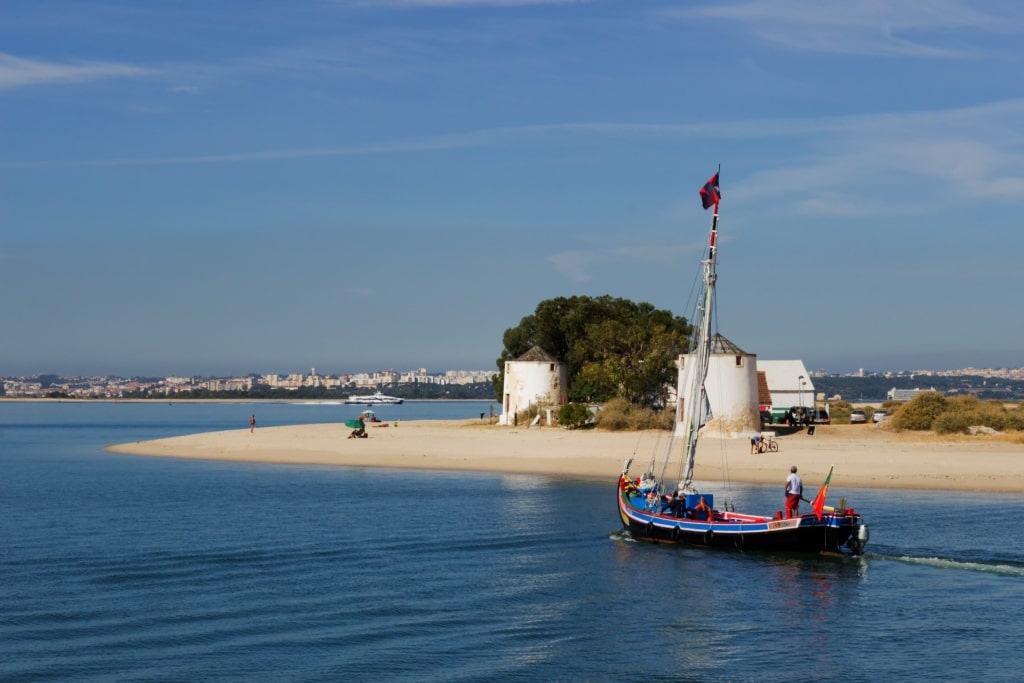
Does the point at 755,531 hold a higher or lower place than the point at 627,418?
lower

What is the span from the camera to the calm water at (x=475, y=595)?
19.8 metres

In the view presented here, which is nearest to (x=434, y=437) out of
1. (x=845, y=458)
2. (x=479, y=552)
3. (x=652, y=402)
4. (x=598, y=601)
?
(x=652, y=402)

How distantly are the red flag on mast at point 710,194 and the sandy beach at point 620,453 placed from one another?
510 inches

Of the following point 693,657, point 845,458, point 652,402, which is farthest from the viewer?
point 652,402

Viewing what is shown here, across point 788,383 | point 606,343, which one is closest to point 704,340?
point 606,343

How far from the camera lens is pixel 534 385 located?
7506 centimetres

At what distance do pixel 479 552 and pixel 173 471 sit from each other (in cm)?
2601

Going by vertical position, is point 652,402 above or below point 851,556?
above

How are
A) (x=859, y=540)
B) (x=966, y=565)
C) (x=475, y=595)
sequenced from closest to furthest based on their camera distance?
(x=475, y=595) < (x=966, y=565) < (x=859, y=540)

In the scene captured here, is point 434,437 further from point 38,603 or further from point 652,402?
point 38,603

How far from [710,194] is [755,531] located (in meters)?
10.6

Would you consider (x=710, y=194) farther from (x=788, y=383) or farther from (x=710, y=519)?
(x=788, y=383)

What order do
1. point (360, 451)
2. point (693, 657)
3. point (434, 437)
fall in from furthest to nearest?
point (434, 437)
point (360, 451)
point (693, 657)

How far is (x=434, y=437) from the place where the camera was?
68062 mm
